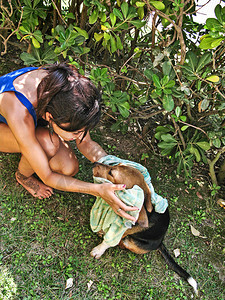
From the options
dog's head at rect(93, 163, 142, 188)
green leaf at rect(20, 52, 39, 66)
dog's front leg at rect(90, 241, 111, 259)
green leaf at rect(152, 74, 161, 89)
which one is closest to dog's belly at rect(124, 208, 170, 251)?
dog's front leg at rect(90, 241, 111, 259)

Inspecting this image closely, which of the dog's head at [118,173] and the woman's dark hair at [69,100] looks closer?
the woman's dark hair at [69,100]

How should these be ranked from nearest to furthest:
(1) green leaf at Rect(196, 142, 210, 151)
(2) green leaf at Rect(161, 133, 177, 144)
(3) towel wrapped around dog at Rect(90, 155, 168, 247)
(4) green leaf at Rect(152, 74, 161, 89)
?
(3) towel wrapped around dog at Rect(90, 155, 168, 247) → (4) green leaf at Rect(152, 74, 161, 89) → (1) green leaf at Rect(196, 142, 210, 151) → (2) green leaf at Rect(161, 133, 177, 144)

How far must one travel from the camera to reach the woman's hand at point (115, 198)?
7.32ft

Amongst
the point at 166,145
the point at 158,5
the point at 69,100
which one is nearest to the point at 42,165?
the point at 69,100

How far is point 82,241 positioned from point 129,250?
492 millimetres

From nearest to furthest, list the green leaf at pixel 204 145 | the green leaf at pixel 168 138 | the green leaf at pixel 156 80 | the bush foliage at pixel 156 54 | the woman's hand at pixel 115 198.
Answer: the woman's hand at pixel 115 198 < the bush foliage at pixel 156 54 < the green leaf at pixel 156 80 < the green leaf at pixel 204 145 < the green leaf at pixel 168 138

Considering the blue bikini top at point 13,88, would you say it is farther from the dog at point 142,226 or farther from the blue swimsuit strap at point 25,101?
the dog at point 142,226

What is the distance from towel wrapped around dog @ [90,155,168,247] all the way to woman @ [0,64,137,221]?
0.23 ft

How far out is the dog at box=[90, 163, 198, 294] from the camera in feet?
7.77

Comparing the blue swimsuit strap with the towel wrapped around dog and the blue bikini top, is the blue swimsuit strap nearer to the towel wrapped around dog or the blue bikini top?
the blue bikini top

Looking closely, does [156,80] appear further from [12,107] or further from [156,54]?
[12,107]

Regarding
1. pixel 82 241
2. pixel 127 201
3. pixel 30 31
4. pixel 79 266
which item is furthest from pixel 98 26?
pixel 79 266

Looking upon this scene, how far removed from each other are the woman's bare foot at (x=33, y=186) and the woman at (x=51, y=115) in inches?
14.6

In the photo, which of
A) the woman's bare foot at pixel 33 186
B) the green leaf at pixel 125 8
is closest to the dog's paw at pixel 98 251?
the woman's bare foot at pixel 33 186
